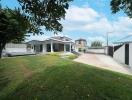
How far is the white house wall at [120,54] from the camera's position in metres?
44.8


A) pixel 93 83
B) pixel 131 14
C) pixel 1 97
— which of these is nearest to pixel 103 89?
pixel 93 83

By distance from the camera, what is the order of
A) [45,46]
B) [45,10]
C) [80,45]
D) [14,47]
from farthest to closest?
1. [80,45]
2. [45,46]
3. [14,47]
4. [45,10]

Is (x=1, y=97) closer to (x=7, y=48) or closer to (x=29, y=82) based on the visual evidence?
(x=29, y=82)

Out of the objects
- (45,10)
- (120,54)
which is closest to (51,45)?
A: (120,54)

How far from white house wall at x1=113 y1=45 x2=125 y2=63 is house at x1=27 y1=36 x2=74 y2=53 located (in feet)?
47.1

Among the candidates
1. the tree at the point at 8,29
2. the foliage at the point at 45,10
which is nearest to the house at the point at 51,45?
the tree at the point at 8,29

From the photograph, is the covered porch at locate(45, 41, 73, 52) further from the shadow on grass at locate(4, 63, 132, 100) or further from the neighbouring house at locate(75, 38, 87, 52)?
the shadow on grass at locate(4, 63, 132, 100)

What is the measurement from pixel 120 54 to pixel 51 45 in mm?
16831

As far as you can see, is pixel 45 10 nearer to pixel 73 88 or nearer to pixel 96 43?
pixel 73 88

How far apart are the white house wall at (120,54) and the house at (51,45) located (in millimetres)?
14354

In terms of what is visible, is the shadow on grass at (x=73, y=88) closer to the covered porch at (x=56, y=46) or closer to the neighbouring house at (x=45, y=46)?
the neighbouring house at (x=45, y=46)

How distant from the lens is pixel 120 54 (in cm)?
4641

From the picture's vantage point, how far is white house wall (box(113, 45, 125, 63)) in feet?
147

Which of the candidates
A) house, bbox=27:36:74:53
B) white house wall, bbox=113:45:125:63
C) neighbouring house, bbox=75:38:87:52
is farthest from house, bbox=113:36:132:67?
neighbouring house, bbox=75:38:87:52
